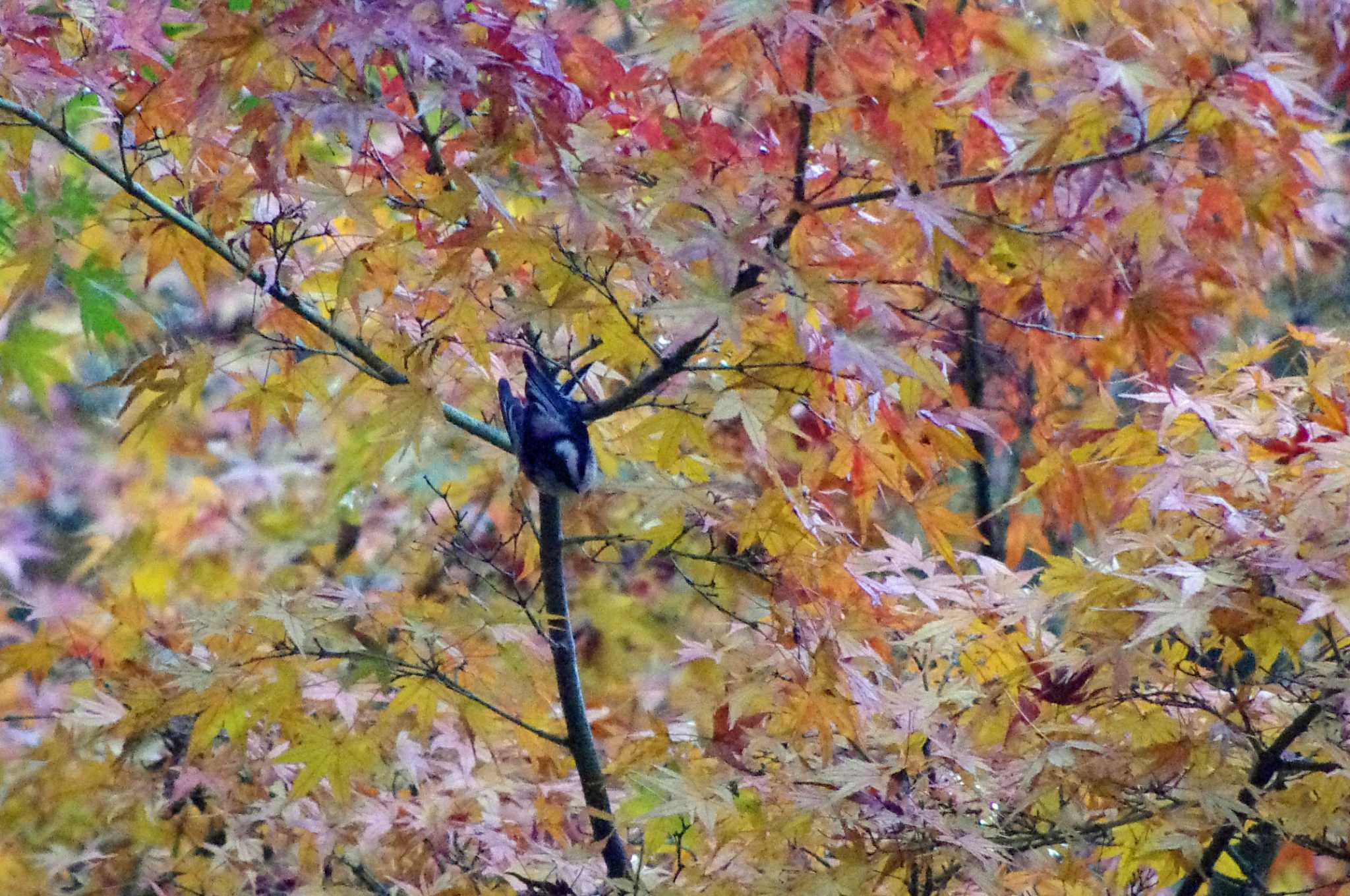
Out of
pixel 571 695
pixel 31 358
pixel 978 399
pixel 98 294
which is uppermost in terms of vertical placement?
pixel 31 358

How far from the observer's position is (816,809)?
1111 mm

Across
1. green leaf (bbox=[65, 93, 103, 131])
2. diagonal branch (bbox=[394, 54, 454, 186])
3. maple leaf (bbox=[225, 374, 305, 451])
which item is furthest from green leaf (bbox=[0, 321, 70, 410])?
diagonal branch (bbox=[394, 54, 454, 186])

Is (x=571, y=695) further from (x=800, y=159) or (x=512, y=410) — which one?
(x=800, y=159)

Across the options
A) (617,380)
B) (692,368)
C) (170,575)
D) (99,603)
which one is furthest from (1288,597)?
(170,575)

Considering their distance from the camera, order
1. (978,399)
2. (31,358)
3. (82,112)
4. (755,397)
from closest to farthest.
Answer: (755,397) → (82,112) → (31,358) → (978,399)

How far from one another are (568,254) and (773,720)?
61 cm

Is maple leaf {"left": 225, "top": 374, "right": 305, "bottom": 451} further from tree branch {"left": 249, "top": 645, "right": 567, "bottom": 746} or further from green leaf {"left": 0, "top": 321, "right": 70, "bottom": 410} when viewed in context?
green leaf {"left": 0, "top": 321, "right": 70, "bottom": 410}

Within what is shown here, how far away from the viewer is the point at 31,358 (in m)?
1.61

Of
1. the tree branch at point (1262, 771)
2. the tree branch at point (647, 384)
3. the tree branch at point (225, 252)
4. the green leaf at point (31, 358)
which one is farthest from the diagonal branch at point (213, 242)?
the tree branch at point (1262, 771)

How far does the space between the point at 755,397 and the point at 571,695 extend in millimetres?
481

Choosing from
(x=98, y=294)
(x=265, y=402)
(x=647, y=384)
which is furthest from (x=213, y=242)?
(x=647, y=384)

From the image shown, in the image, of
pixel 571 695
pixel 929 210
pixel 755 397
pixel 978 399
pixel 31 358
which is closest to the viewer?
pixel 929 210

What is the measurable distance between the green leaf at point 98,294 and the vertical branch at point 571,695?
0.59 metres

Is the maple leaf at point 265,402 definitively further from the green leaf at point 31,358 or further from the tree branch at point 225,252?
the green leaf at point 31,358
